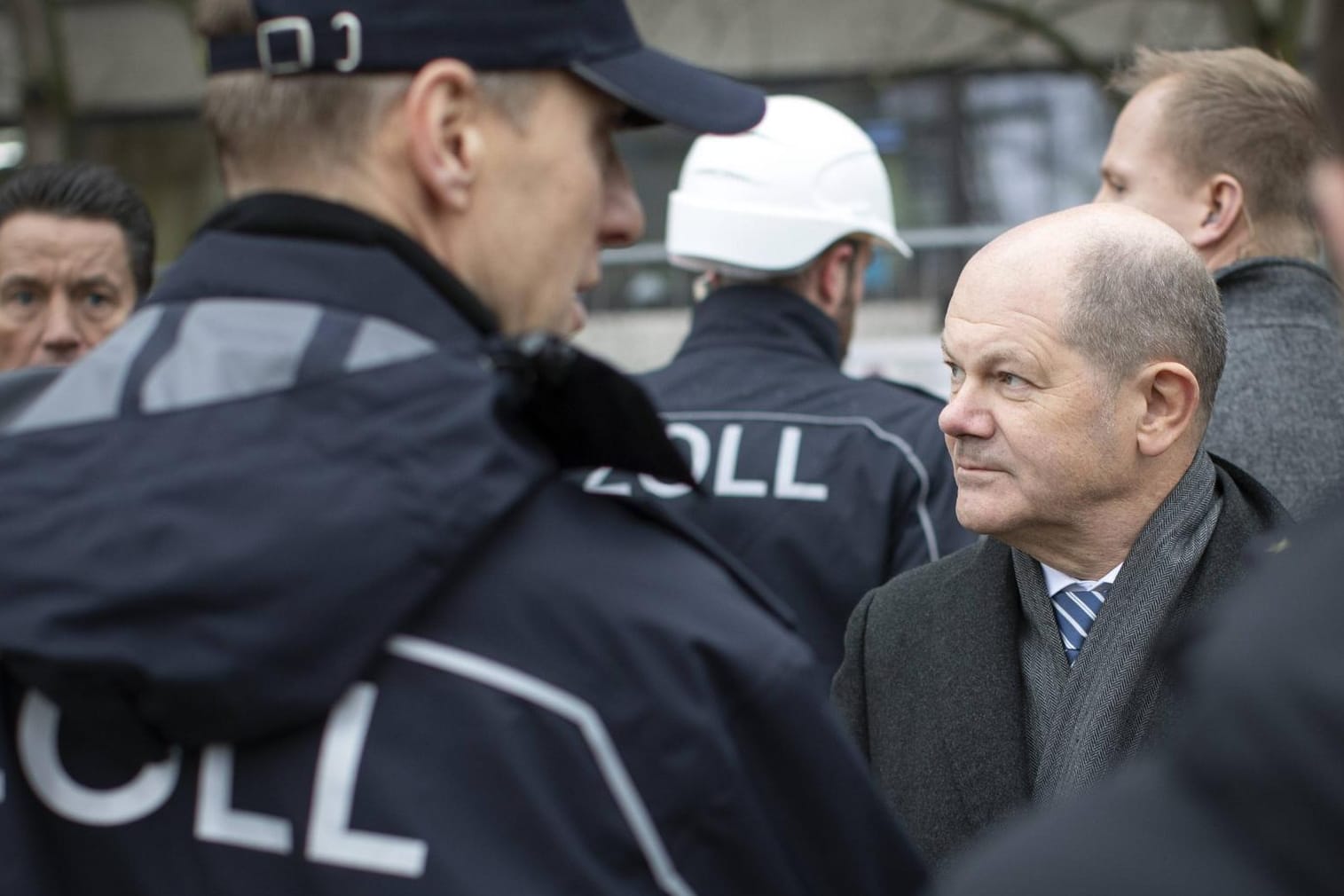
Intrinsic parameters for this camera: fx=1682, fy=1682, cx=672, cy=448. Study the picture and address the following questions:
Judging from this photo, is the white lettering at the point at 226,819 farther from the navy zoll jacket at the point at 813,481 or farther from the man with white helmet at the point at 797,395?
the man with white helmet at the point at 797,395

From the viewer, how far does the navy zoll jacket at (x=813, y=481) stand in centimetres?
336

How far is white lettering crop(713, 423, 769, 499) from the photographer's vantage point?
342cm

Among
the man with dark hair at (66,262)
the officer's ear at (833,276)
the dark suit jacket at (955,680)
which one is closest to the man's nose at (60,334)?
the man with dark hair at (66,262)

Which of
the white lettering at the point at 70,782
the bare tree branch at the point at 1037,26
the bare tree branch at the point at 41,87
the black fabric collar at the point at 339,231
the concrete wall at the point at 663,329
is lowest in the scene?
the bare tree branch at the point at 41,87

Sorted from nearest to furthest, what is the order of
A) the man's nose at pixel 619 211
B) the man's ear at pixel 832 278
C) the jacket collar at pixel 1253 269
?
the man's nose at pixel 619 211 → the jacket collar at pixel 1253 269 → the man's ear at pixel 832 278

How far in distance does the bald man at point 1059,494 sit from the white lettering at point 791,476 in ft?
2.40

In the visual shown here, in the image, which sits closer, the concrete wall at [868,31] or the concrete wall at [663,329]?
the concrete wall at [663,329]

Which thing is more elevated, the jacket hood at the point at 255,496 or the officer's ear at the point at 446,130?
the officer's ear at the point at 446,130

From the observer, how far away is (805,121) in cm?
408

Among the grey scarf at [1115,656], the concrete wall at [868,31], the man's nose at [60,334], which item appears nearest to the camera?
the grey scarf at [1115,656]

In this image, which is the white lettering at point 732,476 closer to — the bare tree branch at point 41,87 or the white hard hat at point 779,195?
the white hard hat at point 779,195

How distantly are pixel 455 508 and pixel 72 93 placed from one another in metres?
14.6

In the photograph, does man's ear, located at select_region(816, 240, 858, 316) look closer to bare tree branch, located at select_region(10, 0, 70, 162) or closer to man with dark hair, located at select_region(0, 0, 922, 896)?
man with dark hair, located at select_region(0, 0, 922, 896)

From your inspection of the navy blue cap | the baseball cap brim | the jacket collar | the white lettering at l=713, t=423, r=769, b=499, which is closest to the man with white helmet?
the white lettering at l=713, t=423, r=769, b=499
